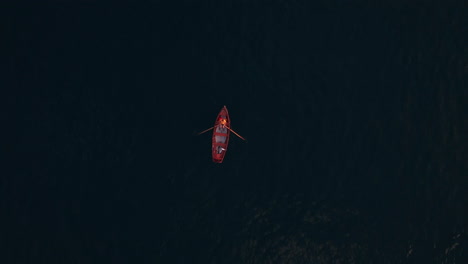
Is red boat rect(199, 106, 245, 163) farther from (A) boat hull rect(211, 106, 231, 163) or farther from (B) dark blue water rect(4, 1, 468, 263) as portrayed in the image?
(B) dark blue water rect(4, 1, 468, 263)

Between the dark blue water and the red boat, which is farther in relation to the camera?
the red boat

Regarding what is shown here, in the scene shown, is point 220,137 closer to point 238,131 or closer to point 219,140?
point 219,140

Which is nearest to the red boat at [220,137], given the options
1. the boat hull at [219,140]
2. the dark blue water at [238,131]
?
the boat hull at [219,140]

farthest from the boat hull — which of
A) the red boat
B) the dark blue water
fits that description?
the dark blue water

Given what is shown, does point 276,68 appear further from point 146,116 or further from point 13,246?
point 13,246

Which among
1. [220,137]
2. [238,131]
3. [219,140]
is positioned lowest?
[219,140]

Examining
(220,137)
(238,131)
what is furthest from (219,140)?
(238,131)
